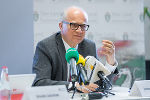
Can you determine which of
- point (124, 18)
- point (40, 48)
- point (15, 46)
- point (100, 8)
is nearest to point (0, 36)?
point (15, 46)

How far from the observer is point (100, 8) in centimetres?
424

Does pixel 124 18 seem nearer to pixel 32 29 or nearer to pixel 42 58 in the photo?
pixel 32 29

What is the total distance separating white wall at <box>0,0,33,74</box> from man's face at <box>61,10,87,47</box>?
1421mm

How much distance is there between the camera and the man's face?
2428 mm

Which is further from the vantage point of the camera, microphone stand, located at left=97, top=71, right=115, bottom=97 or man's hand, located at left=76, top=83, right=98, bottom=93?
man's hand, located at left=76, top=83, right=98, bottom=93

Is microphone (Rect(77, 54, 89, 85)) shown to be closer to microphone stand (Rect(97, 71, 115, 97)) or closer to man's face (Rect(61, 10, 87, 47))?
microphone stand (Rect(97, 71, 115, 97))

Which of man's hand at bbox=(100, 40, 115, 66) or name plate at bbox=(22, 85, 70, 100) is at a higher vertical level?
man's hand at bbox=(100, 40, 115, 66)

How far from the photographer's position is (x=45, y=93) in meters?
1.43

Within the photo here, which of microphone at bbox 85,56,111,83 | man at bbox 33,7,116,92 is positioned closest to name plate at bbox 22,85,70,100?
microphone at bbox 85,56,111,83

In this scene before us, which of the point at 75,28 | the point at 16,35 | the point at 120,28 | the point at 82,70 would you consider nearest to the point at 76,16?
the point at 75,28

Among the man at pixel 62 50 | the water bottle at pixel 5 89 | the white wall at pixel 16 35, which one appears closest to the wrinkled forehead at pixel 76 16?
the man at pixel 62 50

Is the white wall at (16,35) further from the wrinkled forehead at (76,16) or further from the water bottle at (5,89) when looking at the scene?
the water bottle at (5,89)

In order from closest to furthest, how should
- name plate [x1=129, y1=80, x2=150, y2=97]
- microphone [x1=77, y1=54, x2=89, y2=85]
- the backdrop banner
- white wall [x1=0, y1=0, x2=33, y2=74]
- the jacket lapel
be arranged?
microphone [x1=77, y1=54, x2=89, y2=85] → name plate [x1=129, y1=80, x2=150, y2=97] → the jacket lapel → white wall [x1=0, y1=0, x2=33, y2=74] → the backdrop banner

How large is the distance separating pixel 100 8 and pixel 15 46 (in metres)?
1.56
